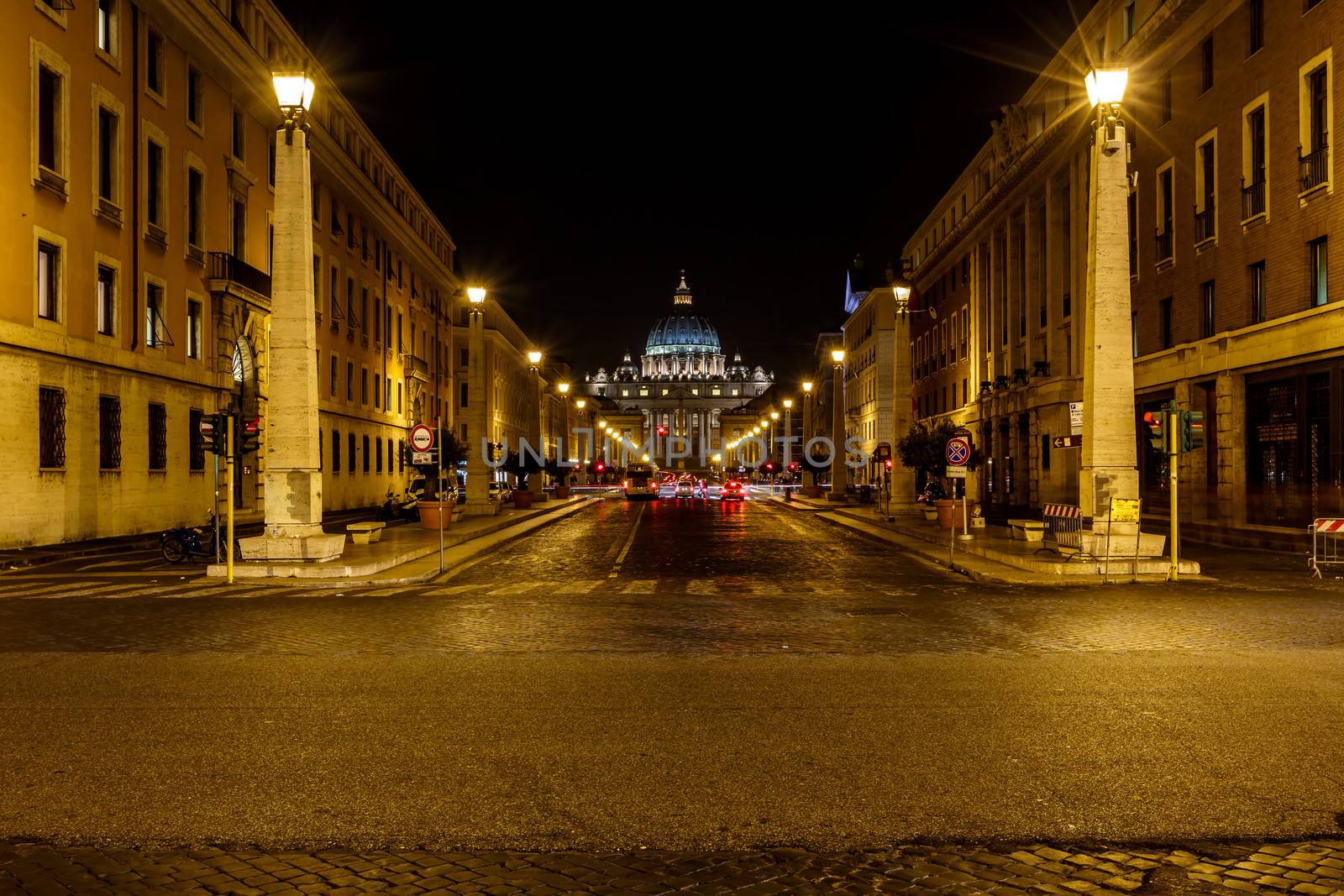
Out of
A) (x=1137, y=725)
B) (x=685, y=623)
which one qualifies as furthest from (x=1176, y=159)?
(x=1137, y=725)

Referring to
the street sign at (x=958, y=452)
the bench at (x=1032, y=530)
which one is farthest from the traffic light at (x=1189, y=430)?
the street sign at (x=958, y=452)

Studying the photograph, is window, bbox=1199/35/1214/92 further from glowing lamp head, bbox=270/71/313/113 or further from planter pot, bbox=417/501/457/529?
glowing lamp head, bbox=270/71/313/113

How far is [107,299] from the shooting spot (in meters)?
29.0

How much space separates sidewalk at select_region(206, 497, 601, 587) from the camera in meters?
18.8

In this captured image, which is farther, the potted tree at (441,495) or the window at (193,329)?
the window at (193,329)

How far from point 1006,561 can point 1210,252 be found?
570 inches

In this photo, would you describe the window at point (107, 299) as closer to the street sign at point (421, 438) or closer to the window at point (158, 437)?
the window at point (158, 437)

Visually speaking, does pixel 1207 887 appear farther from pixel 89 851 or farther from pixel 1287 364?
pixel 1287 364

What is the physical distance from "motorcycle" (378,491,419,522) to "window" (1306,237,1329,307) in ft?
89.7

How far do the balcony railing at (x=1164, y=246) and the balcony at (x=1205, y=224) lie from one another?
1.88 metres

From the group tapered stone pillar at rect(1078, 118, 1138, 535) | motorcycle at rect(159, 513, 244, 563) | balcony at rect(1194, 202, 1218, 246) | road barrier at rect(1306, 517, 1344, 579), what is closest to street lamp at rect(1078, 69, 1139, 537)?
tapered stone pillar at rect(1078, 118, 1138, 535)

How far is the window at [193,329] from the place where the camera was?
3366 cm

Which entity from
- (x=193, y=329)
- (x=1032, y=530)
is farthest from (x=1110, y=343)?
(x=193, y=329)

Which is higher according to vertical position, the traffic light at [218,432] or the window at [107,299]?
the window at [107,299]
